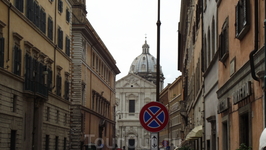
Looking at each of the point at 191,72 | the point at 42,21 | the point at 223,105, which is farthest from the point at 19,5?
the point at 223,105

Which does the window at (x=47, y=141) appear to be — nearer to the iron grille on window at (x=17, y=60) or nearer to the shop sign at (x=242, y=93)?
the iron grille on window at (x=17, y=60)

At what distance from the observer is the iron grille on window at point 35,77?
101ft

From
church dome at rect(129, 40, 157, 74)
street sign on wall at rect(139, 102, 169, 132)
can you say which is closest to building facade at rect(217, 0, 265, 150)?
street sign on wall at rect(139, 102, 169, 132)

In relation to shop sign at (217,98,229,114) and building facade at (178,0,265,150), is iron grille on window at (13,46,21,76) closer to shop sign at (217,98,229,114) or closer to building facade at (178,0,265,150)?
building facade at (178,0,265,150)

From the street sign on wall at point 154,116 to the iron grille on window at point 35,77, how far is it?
691 inches

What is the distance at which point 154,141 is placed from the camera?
14875 millimetres

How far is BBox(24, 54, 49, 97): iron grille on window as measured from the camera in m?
30.7

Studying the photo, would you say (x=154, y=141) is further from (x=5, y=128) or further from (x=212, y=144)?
(x=5, y=128)

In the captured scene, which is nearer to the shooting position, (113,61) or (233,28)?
(233,28)

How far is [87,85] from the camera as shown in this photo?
52.5 metres

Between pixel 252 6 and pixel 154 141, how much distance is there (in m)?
5.21

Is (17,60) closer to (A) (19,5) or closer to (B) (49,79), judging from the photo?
(A) (19,5)

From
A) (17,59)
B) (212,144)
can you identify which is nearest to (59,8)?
(17,59)

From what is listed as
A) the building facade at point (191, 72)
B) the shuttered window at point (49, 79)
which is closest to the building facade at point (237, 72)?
the building facade at point (191, 72)
